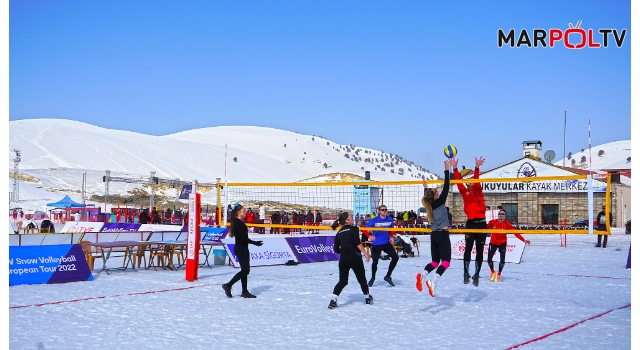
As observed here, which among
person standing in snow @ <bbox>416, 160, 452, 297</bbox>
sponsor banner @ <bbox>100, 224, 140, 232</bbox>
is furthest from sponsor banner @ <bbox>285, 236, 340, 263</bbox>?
sponsor banner @ <bbox>100, 224, 140, 232</bbox>

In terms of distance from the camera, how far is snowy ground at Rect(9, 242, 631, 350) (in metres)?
7.00

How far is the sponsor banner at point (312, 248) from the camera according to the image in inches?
675

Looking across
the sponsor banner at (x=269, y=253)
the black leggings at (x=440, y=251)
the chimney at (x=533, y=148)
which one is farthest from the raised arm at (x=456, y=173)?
the chimney at (x=533, y=148)

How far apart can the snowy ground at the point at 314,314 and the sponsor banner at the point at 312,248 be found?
10.7 ft

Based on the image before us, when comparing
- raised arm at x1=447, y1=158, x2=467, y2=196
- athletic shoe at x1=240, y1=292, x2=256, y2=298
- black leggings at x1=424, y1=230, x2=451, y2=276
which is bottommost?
athletic shoe at x1=240, y1=292, x2=256, y2=298

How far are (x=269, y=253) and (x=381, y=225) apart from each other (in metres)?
5.42

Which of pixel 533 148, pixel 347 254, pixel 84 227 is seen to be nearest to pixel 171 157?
pixel 533 148

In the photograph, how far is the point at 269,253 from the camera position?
1639 centimetres

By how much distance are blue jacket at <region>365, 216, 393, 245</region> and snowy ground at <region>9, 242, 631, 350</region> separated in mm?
893

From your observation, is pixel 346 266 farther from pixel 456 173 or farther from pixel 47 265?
pixel 47 265

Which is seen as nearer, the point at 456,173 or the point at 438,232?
the point at 438,232

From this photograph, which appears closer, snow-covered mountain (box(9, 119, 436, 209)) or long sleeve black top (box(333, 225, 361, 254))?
long sleeve black top (box(333, 225, 361, 254))

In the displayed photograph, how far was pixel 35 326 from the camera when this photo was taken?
304 inches

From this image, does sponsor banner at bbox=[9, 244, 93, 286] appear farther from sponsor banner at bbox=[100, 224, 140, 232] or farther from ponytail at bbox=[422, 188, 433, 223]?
sponsor banner at bbox=[100, 224, 140, 232]
